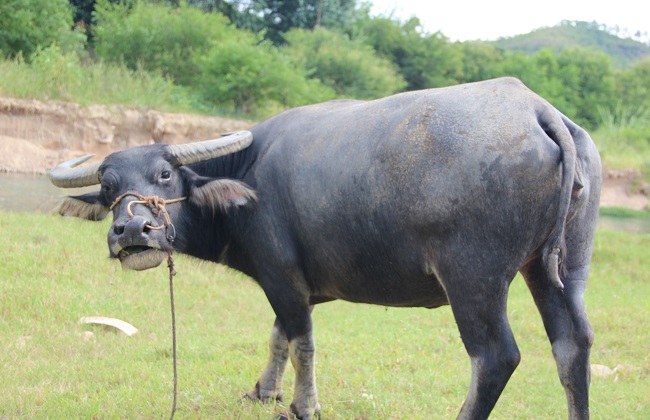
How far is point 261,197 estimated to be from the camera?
4082 mm

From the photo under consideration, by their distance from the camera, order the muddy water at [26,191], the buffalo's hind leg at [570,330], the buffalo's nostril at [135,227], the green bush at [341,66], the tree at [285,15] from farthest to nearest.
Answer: the tree at [285,15] → the green bush at [341,66] → the muddy water at [26,191] → the buffalo's nostril at [135,227] → the buffalo's hind leg at [570,330]

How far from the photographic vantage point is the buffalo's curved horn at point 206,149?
13.7ft

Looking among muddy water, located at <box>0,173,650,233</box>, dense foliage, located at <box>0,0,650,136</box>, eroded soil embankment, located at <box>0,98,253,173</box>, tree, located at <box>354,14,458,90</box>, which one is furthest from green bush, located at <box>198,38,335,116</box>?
tree, located at <box>354,14,458,90</box>

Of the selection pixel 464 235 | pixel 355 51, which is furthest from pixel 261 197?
pixel 355 51

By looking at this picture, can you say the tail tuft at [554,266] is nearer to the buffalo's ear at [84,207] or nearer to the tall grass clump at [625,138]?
the buffalo's ear at [84,207]

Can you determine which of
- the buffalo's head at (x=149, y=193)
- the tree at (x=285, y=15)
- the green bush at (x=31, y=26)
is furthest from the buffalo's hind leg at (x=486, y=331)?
the tree at (x=285, y=15)

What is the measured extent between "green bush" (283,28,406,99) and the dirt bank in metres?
7.15

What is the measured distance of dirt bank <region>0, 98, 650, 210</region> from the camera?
45.9 feet

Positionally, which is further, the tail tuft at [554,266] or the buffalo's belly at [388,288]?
the buffalo's belly at [388,288]

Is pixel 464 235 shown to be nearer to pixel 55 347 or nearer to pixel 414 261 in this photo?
pixel 414 261

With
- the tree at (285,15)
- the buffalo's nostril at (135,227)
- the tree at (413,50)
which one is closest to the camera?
the buffalo's nostril at (135,227)

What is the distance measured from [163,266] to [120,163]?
4.35 metres

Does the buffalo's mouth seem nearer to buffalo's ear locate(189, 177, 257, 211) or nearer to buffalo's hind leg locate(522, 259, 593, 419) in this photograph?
buffalo's ear locate(189, 177, 257, 211)

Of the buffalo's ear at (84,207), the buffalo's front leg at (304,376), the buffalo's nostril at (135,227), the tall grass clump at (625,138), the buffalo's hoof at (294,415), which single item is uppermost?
the buffalo's nostril at (135,227)
